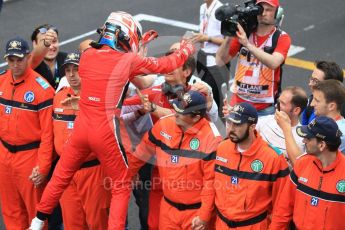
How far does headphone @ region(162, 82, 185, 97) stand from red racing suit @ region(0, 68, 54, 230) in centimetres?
120

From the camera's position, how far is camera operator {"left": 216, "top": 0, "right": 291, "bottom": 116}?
766 centimetres

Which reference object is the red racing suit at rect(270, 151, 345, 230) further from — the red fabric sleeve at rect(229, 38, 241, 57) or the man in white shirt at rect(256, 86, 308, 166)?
the red fabric sleeve at rect(229, 38, 241, 57)

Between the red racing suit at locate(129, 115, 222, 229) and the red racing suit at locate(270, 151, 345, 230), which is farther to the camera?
the red racing suit at locate(129, 115, 222, 229)

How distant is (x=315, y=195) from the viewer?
5.79 metres

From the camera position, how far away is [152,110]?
6.89m

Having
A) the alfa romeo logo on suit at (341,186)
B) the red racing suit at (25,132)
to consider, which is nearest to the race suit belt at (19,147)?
the red racing suit at (25,132)

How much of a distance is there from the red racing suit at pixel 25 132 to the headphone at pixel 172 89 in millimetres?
1203

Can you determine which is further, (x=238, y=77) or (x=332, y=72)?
(x=238, y=77)

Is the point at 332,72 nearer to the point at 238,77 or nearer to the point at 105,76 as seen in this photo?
the point at 238,77

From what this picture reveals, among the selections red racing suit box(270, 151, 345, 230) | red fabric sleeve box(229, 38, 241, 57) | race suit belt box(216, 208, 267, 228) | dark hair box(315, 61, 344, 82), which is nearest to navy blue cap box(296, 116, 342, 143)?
red racing suit box(270, 151, 345, 230)

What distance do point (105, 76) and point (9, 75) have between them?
135 cm

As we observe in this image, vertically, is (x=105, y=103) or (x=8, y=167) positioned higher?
(x=105, y=103)

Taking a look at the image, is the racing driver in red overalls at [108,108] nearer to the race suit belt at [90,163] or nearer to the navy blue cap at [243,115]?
the race suit belt at [90,163]

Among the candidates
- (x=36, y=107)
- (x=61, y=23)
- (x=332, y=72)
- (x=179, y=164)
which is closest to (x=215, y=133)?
(x=179, y=164)
